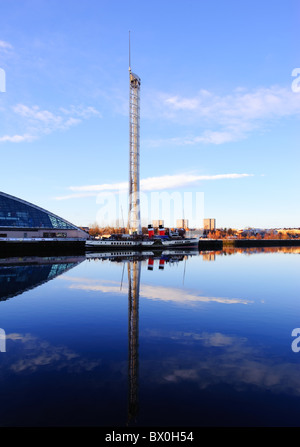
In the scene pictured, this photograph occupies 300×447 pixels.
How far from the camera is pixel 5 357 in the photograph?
13.3 metres

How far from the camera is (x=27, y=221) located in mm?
120688

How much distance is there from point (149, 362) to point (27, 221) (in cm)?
11903

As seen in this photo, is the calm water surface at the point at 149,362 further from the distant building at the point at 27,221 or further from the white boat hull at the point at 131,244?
the distant building at the point at 27,221

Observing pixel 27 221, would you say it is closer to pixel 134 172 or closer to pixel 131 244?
pixel 131 244

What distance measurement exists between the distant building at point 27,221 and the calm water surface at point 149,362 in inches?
3850

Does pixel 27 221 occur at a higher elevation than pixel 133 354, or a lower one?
higher

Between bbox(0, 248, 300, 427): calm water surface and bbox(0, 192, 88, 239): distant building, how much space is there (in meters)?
97.8

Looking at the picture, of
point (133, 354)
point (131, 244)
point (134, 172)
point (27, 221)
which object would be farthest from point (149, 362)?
point (27, 221)

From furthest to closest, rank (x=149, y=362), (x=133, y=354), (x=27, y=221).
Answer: (x=27, y=221), (x=133, y=354), (x=149, y=362)

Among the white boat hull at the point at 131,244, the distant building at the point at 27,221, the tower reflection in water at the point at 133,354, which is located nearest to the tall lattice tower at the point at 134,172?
the white boat hull at the point at 131,244

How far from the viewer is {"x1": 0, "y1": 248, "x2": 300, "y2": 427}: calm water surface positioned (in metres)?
8.91
